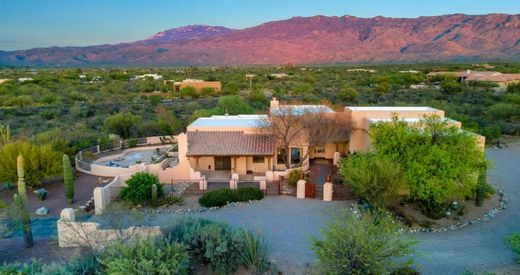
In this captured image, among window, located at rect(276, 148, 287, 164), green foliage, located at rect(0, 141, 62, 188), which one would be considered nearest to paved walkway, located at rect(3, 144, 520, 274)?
green foliage, located at rect(0, 141, 62, 188)

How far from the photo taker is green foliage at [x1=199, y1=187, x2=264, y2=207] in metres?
18.5

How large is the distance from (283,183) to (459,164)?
8.74 m

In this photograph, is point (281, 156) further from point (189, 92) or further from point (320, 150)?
point (189, 92)

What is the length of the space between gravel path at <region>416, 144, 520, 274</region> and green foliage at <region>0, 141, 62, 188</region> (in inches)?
746

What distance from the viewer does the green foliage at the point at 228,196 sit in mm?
18484

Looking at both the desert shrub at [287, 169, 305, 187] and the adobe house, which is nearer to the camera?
the desert shrub at [287, 169, 305, 187]

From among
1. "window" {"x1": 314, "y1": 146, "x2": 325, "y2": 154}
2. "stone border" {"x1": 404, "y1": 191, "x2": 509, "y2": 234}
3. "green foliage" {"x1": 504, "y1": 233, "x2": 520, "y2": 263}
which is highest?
"window" {"x1": 314, "y1": 146, "x2": 325, "y2": 154}

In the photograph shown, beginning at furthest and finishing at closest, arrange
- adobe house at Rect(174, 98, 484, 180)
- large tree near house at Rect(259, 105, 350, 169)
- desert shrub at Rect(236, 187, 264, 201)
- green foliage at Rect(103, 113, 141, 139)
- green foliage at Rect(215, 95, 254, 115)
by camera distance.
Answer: green foliage at Rect(215, 95, 254, 115) → green foliage at Rect(103, 113, 141, 139) → large tree near house at Rect(259, 105, 350, 169) → adobe house at Rect(174, 98, 484, 180) → desert shrub at Rect(236, 187, 264, 201)

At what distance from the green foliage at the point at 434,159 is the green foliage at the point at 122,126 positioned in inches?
897

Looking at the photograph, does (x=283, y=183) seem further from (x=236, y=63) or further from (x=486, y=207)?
(x=236, y=63)

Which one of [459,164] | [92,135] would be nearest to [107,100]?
[92,135]

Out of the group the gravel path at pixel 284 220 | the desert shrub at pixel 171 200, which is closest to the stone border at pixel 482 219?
the gravel path at pixel 284 220

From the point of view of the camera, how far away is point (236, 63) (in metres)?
190

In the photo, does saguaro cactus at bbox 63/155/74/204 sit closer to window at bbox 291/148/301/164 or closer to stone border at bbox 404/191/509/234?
window at bbox 291/148/301/164
